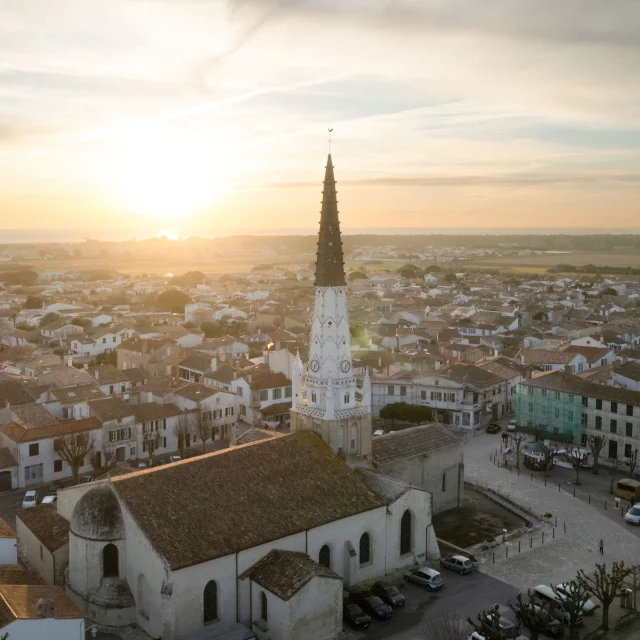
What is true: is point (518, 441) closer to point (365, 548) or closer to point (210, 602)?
point (365, 548)

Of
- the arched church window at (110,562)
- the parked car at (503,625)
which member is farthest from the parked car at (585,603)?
the arched church window at (110,562)

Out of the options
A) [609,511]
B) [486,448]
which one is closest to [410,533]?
[609,511]

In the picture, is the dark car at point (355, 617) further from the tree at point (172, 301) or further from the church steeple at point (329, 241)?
the tree at point (172, 301)

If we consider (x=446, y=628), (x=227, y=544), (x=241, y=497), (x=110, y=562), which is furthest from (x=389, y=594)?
(x=110, y=562)

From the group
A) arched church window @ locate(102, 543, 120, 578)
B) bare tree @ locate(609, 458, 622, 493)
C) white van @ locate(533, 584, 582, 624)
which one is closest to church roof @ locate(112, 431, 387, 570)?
arched church window @ locate(102, 543, 120, 578)

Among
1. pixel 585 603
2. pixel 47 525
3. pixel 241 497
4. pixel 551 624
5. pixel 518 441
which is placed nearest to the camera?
pixel 551 624

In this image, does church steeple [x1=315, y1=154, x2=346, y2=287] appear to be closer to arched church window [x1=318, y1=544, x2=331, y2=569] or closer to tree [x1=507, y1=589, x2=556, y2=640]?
arched church window [x1=318, y1=544, x2=331, y2=569]
